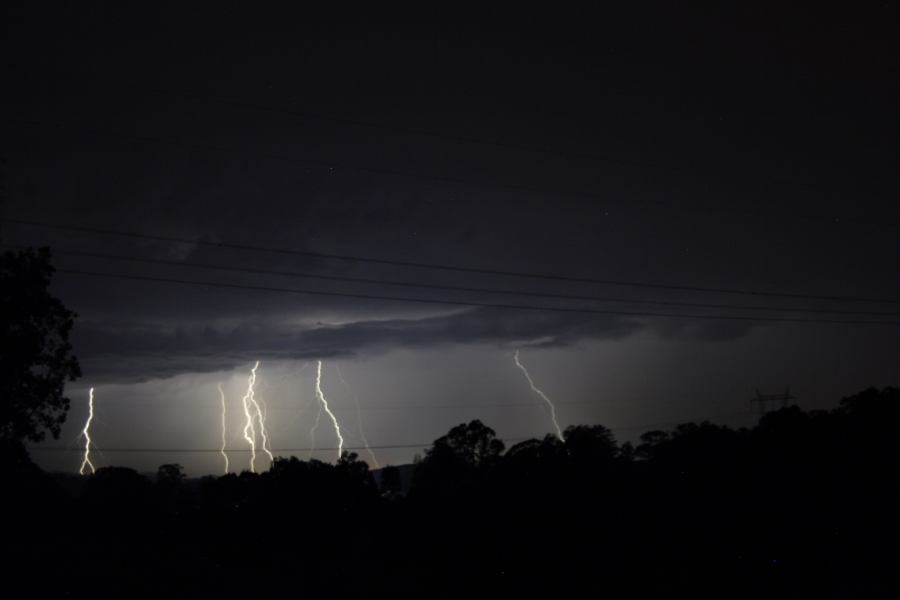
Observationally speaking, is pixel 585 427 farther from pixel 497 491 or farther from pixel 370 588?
pixel 370 588

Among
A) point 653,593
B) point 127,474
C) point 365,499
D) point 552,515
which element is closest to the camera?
point 653,593

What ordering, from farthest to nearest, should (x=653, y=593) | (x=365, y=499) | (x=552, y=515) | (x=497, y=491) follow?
(x=365, y=499), (x=497, y=491), (x=552, y=515), (x=653, y=593)

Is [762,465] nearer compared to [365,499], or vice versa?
[762,465]

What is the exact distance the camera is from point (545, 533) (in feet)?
97.9

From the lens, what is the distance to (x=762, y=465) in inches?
1344

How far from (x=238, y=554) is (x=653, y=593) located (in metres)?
17.7

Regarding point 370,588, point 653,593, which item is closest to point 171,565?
point 370,588

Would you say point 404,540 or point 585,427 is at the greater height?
point 585,427

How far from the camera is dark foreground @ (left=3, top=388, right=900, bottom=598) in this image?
76.9ft

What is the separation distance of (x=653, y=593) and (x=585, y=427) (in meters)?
60.6

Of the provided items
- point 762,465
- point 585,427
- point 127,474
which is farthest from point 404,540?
point 585,427

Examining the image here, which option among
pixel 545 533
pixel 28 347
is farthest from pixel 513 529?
pixel 28 347

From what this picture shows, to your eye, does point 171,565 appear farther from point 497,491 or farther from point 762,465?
point 762,465

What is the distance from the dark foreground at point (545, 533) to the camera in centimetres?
2345
